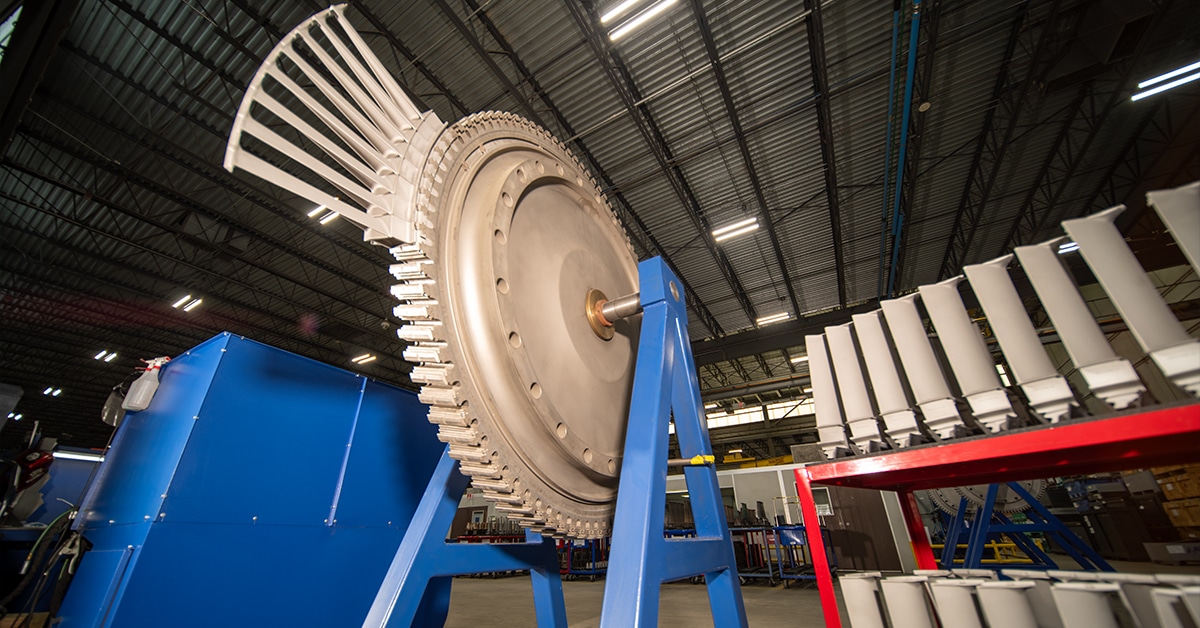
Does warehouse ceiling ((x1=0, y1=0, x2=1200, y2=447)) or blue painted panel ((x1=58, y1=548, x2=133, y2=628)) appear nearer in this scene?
blue painted panel ((x1=58, y1=548, x2=133, y2=628))

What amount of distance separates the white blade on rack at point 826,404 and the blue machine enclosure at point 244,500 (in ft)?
7.62

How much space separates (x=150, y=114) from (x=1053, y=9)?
46.9ft

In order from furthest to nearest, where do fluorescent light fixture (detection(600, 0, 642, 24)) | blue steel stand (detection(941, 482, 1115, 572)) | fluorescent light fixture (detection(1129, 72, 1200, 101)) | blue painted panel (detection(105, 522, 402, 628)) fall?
fluorescent light fixture (detection(1129, 72, 1200, 101))
fluorescent light fixture (detection(600, 0, 642, 24))
blue steel stand (detection(941, 482, 1115, 572))
blue painted panel (detection(105, 522, 402, 628))

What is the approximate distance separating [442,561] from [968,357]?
6.30 ft

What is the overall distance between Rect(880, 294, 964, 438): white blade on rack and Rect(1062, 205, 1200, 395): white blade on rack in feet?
1.53

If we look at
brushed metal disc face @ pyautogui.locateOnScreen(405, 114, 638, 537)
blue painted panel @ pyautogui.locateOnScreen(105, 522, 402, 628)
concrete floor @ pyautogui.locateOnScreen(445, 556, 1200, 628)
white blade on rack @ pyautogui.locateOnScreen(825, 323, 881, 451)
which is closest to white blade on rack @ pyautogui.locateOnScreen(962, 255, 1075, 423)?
white blade on rack @ pyautogui.locateOnScreen(825, 323, 881, 451)

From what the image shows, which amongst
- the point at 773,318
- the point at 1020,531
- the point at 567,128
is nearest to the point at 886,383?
the point at 1020,531

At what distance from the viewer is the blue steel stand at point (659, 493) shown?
3.94 ft

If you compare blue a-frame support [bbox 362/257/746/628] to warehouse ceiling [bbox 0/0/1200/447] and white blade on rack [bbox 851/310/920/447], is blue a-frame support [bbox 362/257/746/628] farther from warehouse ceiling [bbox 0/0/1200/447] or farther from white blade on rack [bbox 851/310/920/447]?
warehouse ceiling [bbox 0/0/1200/447]

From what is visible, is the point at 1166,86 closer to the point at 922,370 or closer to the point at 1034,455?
the point at 1034,455

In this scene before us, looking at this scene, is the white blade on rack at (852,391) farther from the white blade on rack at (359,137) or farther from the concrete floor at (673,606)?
the concrete floor at (673,606)

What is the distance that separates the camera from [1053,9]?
6.81 m

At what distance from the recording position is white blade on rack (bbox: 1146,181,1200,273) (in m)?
1.21

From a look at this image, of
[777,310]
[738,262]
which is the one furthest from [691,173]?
[777,310]
